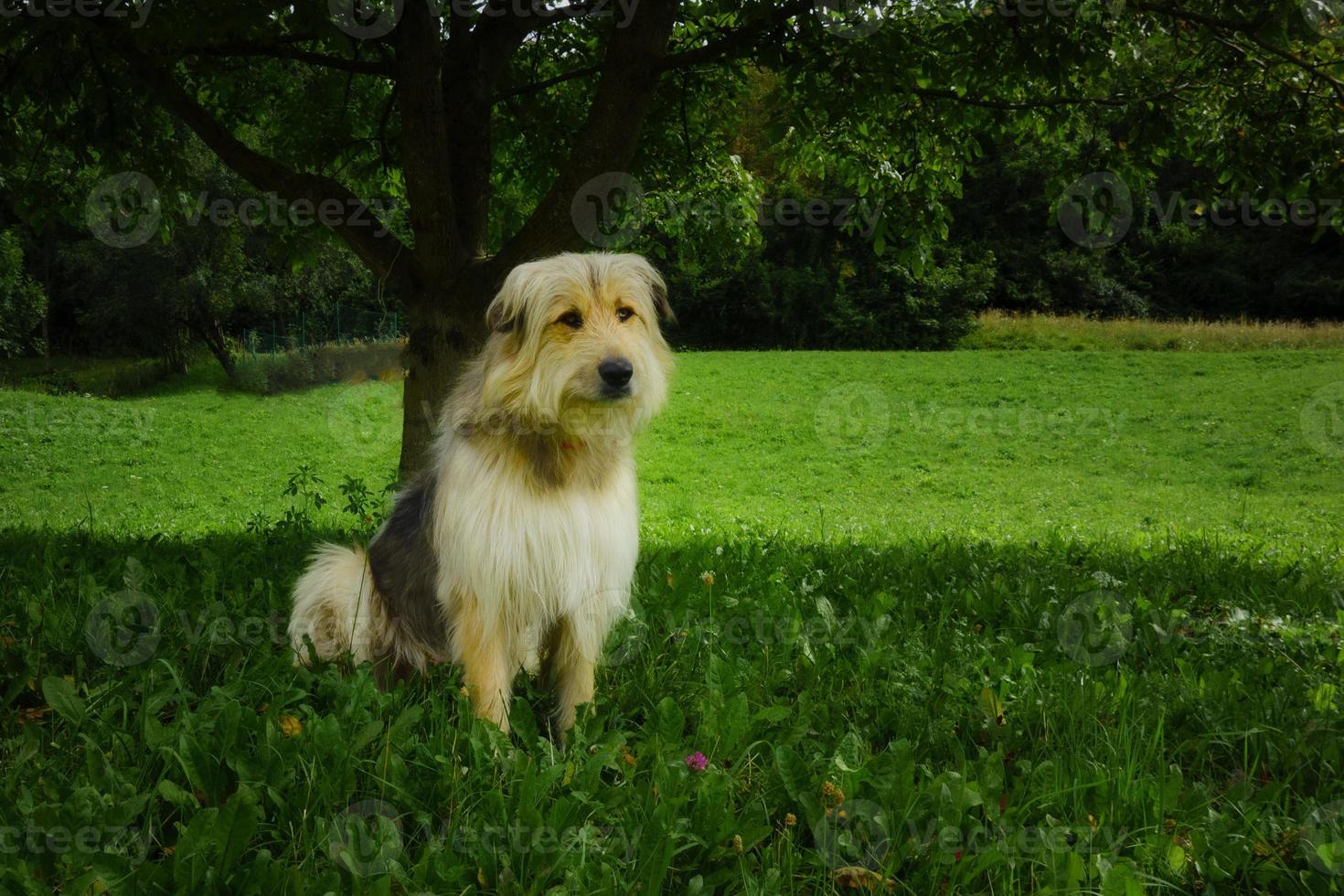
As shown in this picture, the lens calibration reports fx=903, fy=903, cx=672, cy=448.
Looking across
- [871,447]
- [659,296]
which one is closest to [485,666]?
[659,296]

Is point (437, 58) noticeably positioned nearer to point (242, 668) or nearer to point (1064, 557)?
point (242, 668)

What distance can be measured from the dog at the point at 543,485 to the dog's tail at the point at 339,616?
2 cm

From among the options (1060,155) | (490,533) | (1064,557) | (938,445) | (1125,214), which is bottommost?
(938,445)

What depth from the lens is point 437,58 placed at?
20.0 ft

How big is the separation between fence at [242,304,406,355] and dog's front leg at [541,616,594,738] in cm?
2544

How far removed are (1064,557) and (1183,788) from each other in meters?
4.01

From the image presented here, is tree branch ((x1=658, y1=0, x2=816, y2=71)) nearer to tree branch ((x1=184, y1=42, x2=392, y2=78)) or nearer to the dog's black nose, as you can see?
tree branch ((x1=184, y1=42, x2=392, y2=78))

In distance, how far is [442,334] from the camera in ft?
19.9

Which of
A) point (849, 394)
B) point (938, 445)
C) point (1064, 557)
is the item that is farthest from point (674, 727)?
point (849, 394)

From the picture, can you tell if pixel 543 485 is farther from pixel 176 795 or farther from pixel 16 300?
pixel 16 300

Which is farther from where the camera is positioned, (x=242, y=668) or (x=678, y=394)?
(x=678, y=394)

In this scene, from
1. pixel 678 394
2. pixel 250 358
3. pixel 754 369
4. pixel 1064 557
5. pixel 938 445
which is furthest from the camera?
pixel 250 358

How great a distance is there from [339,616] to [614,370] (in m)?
1.71

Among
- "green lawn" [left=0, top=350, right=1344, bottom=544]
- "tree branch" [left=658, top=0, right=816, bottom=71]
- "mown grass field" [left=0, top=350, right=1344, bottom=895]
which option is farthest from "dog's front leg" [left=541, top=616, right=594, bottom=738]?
"green lawn" [left=0, top=350, right=1344, bottom=544]
